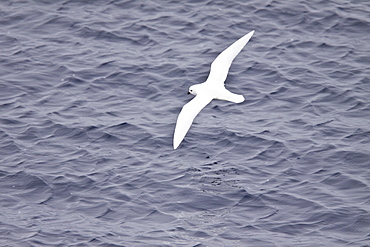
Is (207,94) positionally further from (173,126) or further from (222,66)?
(173,126)

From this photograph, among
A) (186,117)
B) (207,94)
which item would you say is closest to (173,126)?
(207,94)

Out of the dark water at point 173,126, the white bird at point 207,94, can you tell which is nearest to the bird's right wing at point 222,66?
the white bird at point 207,94

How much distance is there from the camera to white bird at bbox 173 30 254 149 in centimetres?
1205

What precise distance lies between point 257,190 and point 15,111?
5.86 metres

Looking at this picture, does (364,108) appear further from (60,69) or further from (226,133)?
(60,69)

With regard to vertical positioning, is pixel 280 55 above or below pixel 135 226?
above

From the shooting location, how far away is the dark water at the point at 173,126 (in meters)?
12.2

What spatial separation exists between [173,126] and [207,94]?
1864mm

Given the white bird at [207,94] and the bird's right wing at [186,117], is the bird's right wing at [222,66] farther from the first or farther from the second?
the bird's right wing at [186,117]

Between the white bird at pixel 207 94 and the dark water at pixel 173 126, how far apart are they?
1406mm

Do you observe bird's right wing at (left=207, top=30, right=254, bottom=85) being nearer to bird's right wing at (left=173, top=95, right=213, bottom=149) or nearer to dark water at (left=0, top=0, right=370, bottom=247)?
bird's right wing at (left=173, top=95, right=213, bottom=149)

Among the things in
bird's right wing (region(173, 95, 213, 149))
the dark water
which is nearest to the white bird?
bird's right wing (region(173, 95, 213, 149))

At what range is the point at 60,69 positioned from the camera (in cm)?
1677

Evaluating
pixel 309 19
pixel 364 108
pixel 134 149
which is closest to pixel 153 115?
pixel 134 149
